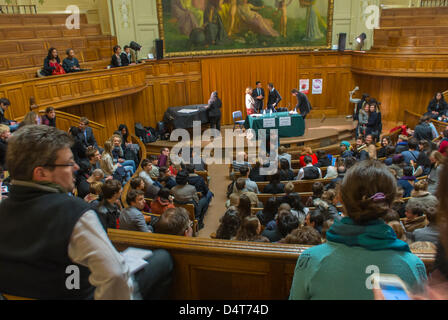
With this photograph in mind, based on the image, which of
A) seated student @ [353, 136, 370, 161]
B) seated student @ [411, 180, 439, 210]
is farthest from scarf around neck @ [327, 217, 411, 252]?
seated student @ [353, 136, 370, 161]

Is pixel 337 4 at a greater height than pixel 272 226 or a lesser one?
greater

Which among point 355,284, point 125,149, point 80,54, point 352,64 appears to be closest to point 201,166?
point 125,149

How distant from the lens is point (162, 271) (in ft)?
5.99

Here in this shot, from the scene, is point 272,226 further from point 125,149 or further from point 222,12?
point 222,12

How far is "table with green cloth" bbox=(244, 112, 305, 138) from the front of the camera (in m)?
10.3

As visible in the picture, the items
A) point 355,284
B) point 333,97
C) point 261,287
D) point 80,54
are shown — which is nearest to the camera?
point 355,284

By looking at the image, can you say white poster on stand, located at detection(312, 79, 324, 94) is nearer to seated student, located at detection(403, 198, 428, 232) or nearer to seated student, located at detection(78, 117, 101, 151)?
seated student, located at detection(78, 117, 101, 151)

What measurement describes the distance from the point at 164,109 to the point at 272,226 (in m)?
9.32

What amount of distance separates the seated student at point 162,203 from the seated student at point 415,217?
2993 mm

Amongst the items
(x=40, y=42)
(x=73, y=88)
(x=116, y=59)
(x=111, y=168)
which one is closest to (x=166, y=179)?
(x=111, y=168)

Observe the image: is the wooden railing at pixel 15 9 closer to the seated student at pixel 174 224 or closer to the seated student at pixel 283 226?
the seated student at pixel 283 226

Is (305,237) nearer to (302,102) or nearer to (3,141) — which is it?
(3,141)

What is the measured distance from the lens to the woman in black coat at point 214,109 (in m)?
11.6

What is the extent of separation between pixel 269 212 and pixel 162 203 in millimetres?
1526
